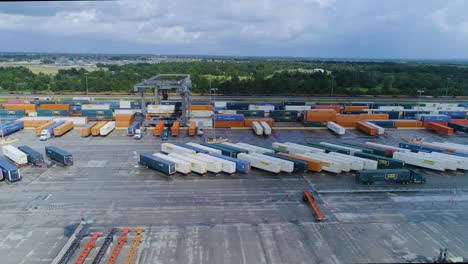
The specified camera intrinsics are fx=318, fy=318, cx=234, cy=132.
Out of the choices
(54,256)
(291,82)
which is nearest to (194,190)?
(54,256)

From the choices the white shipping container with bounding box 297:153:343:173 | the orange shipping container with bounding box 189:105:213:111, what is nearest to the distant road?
the orange shipping container with bounding box 189:105:213:111

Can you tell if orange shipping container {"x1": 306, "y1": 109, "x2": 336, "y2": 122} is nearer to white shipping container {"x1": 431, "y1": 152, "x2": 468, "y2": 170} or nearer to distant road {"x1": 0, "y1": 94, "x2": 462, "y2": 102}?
white shipping container {"x1": 431, "y1": 152, "x2": 468, "y2": 170}

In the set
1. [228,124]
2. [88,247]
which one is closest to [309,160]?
[228,124]

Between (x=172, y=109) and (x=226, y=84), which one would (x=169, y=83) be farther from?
(x=226, y=84)

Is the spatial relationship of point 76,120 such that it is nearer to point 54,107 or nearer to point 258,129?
point 54,107

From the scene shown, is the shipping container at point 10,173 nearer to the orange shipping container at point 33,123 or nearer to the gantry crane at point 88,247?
the gantry crane at point 88,247
